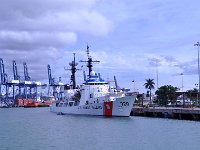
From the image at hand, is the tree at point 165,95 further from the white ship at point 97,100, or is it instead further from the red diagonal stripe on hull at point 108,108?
the red diagonal stripe on hull at point 108,108

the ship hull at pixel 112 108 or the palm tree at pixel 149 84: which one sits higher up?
the palm tree at pixel 149 84

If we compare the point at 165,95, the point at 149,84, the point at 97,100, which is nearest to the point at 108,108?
the point at 97,100

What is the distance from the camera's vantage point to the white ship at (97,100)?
72.9 m

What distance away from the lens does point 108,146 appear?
37.4m

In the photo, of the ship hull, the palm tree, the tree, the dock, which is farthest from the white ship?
the palm tree

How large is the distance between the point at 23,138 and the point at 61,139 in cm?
451

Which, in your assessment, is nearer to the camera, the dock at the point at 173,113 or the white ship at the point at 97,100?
the dock at the point at 173,113

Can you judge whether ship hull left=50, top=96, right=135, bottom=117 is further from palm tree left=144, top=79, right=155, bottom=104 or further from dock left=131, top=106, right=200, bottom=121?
palm tree left=144, top=79, right=155, bottom=104

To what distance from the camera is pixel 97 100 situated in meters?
76.6

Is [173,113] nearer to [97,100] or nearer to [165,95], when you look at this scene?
[97,100]

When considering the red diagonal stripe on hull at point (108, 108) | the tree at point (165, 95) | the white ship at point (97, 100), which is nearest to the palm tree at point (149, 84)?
the tree at point (165, 95)

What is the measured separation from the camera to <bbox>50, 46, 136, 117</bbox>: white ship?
72875mm

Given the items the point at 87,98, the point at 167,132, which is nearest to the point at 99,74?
the point at 87,98

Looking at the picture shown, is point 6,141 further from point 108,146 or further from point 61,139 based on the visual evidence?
point 108,146
